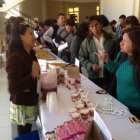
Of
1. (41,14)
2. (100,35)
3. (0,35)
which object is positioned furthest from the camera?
(41,14)

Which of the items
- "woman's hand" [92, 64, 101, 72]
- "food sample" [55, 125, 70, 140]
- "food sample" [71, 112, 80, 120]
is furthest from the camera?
"woman's hand" [92, 64, 101, 72]

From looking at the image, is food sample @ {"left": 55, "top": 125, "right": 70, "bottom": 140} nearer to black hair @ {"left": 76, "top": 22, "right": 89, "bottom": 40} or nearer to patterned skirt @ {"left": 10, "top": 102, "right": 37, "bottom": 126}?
patterned skirt @ {"left": 10, "top": 102, "right": 37, "bottom": 126}

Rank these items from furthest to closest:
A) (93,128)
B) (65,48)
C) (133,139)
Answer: (65,48) < (133,139) < (93,128)

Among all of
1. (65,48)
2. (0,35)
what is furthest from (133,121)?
(0,35)

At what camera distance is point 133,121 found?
1.26 meters

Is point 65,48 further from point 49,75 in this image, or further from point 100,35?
point 49,75

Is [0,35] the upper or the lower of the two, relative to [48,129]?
upper

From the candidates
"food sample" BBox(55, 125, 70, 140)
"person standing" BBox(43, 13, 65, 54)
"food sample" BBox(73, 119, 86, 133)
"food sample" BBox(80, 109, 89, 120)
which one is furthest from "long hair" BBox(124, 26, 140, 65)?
"person standing" BBox(43, 13, 65, 54)

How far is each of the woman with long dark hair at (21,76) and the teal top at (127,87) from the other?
769 millimetres

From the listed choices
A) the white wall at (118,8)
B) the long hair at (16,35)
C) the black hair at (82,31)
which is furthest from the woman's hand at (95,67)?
the white wall at (118,8)

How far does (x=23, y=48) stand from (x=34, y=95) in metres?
0.41

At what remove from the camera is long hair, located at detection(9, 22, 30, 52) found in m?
1.41

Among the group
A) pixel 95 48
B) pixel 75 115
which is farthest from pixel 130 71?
pixel 95 48

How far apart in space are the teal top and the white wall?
488cm
